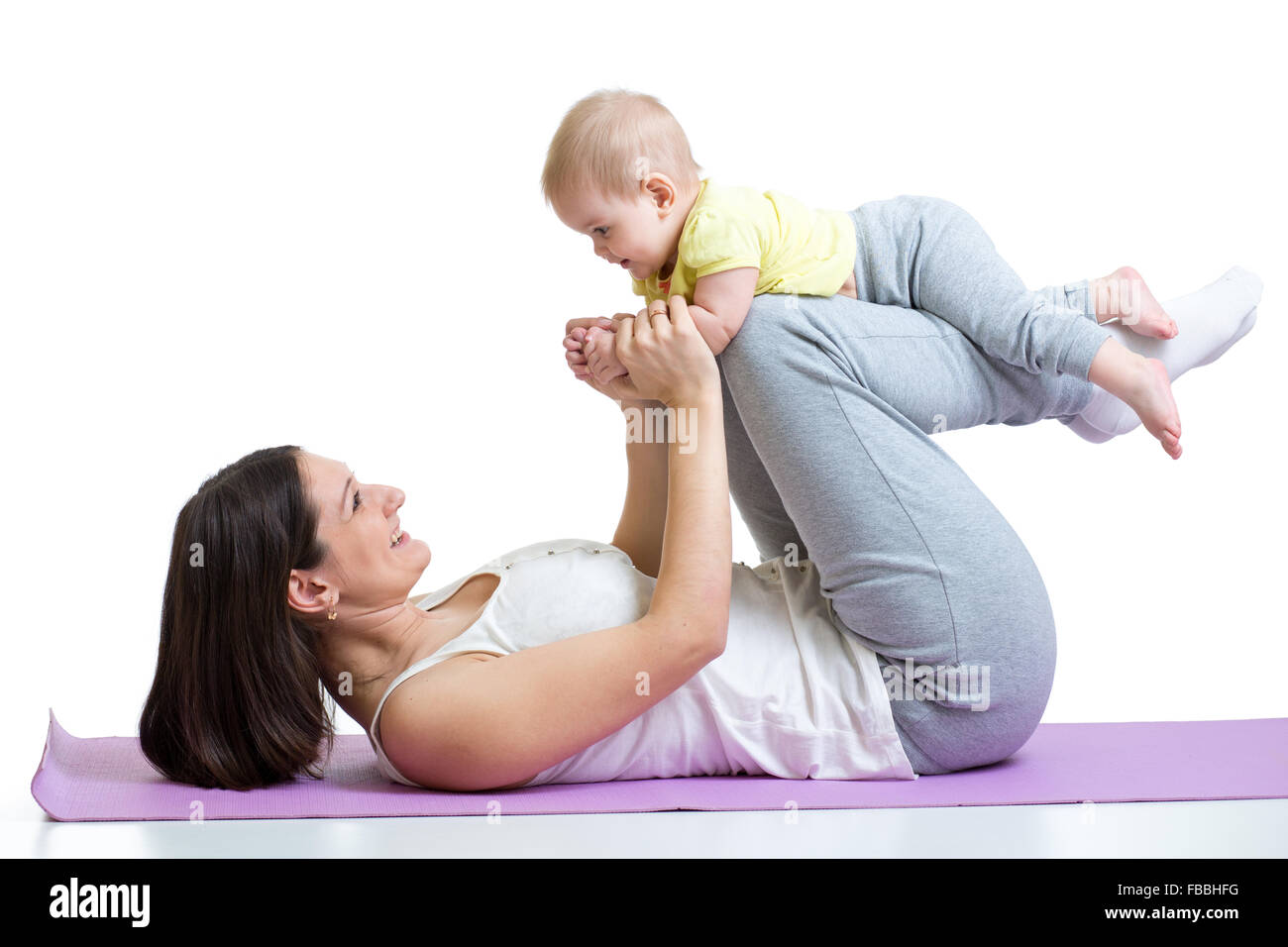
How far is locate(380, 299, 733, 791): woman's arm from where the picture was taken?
6.36 ft

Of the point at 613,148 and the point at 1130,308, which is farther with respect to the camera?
the point at 1130,308

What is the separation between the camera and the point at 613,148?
223 cm

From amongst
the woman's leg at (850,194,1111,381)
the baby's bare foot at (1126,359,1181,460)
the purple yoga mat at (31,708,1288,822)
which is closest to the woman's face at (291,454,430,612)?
the purple yoga mat at (31,708,1288,822)

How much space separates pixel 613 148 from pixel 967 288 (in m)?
0.67

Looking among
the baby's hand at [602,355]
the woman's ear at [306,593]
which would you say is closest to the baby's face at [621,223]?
the baby's hand at [602,355]

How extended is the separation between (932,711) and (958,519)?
33 cm

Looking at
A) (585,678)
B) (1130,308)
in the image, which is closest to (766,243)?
(1130,308)

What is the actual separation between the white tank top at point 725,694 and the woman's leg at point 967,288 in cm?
58

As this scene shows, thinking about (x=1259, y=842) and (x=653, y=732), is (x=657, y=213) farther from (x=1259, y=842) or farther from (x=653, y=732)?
(x=1259, y=842)

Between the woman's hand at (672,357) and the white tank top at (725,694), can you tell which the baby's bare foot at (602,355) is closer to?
the woman's hand at (672,357)

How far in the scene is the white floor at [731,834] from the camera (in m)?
1.66

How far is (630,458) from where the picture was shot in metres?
2.54

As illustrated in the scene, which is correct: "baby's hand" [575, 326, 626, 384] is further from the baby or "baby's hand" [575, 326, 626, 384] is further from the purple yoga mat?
the purple yoga mat

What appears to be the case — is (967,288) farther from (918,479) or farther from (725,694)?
(725,694)
